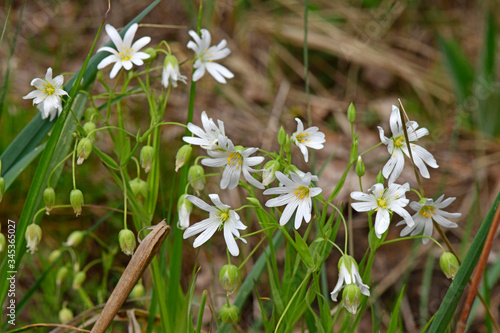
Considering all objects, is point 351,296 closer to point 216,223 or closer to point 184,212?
point 216,223

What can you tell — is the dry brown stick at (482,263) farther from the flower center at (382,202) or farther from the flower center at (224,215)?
the flower center at (224,215)

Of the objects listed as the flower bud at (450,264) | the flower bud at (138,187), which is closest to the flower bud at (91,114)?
the flower bud at (138,187)

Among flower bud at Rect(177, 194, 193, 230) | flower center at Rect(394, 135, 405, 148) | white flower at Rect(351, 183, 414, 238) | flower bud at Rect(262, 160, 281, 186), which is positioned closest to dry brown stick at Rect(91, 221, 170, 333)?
flower bud at Rect(177, 194, 193, 230)

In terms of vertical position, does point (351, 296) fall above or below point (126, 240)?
below

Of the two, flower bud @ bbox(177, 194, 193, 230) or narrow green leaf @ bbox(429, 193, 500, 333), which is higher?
flower bud @ bbox(177, 194, 193, 230)

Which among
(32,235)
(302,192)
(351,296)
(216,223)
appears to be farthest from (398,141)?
(32,235)

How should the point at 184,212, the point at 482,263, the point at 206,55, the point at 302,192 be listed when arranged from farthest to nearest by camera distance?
the point at 206,55 < the point at 184,212 < the point at 302,192 < the point at 482,263

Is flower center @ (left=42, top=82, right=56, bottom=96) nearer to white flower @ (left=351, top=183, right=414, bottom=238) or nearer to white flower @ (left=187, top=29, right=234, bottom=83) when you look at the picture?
white flower @ (left=187, top=29, right=234, bottom=83)
